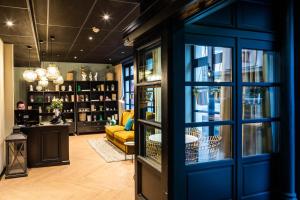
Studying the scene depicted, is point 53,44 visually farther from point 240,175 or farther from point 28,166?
point 240,175

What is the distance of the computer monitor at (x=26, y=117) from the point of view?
18.3 feet

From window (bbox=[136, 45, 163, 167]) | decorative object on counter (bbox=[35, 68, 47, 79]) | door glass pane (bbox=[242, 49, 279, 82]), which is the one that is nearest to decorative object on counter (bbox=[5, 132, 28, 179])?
decorative object on counter (bbox=[35, 68, 47, 79])

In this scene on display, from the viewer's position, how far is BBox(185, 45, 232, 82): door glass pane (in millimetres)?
2508

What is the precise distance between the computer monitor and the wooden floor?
1.13m

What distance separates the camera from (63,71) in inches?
384

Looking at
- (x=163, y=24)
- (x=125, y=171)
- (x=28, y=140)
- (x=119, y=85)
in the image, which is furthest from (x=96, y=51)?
(x=163, y=24)

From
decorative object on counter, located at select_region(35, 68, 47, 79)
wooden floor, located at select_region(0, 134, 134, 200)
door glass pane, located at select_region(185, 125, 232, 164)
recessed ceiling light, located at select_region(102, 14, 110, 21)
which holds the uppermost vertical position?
recessed ceiling light, located at select_region(102, 14, 110, 21)

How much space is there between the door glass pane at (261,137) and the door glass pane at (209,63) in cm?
71

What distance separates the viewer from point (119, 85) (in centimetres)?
1005

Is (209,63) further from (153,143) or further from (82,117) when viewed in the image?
(82,117)

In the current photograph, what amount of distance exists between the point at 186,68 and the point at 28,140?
4153mm

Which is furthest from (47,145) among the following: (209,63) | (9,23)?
(209,63)

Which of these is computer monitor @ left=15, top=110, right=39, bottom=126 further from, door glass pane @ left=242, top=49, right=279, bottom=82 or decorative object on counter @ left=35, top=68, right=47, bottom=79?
door glass pane @ left=242, top=49, right=279, bottom=82

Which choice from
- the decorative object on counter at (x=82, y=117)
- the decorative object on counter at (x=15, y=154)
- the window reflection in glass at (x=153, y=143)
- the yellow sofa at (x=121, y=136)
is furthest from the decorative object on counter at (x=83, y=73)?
the window reflection in glass at (x=153, y=143)
